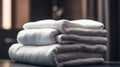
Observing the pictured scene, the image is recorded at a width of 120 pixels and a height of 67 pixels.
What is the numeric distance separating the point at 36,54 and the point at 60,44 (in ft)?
0.24

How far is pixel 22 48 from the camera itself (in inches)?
29.6

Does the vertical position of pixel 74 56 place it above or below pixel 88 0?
below

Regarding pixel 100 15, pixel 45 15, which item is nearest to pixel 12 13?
pixel 45 15

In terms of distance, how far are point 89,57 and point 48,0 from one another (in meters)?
1.53

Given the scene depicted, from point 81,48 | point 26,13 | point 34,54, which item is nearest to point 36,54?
point 34,54

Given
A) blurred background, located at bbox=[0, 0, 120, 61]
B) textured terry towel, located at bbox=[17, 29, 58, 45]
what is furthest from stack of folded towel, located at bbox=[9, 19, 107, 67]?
blurred background, located at bbox=[0, 0, 120, 61]

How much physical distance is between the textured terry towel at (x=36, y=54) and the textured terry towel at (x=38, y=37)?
0.05ft

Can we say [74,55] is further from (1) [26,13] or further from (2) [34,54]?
(1) [26,13]

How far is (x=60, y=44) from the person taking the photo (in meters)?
0.64

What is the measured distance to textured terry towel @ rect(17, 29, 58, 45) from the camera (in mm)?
644
